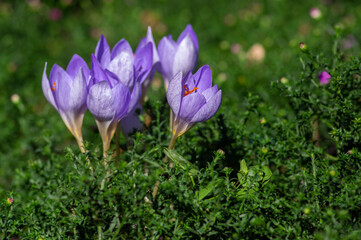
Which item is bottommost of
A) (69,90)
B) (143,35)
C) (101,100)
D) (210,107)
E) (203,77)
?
(210,107)

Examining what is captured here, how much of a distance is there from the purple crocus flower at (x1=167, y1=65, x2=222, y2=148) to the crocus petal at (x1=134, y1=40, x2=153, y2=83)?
0.80ft

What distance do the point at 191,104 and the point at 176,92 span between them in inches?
2.7

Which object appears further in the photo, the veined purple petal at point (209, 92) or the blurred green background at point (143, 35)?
the blurred green background at point (143, 35)

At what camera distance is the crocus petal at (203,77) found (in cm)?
141

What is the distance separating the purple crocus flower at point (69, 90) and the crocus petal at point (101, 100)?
72mm

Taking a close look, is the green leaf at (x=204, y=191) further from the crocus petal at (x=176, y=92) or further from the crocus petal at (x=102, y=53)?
the crocus petal at (x=102, y=53)

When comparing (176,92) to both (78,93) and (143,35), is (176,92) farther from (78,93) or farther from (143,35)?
(143,35)

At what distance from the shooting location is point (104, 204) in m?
1.32

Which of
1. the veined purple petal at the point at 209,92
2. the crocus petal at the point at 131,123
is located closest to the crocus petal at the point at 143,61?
the crocus petal at the point at 131,123

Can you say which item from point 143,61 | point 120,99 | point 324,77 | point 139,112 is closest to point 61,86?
point 120,99

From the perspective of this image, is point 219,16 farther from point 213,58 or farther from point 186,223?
point 186,223

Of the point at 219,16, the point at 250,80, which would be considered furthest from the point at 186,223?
the point at 219,16

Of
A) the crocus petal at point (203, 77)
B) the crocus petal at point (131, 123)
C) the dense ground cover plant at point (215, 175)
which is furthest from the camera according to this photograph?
the crocus petal at point (131, 123)

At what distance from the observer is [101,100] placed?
1.33 meters
